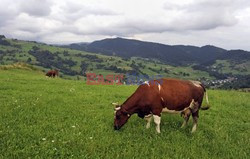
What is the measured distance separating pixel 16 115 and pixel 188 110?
9.00 m

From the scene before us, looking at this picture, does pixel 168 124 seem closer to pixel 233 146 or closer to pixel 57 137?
pixel 233 146

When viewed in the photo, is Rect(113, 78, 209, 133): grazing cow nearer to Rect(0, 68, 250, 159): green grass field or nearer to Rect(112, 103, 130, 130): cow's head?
Rect(112, 103, 130, 130): cow's head

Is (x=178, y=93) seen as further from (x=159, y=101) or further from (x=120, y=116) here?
(x=120, y=116)

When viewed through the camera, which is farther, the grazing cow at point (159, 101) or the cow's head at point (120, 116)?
the cow's head at point (120, 116)

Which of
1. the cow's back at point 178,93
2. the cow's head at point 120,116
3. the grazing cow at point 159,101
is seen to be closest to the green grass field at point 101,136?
the cow's head at point 120,116

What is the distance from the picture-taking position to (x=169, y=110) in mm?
10273

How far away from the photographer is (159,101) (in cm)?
1000

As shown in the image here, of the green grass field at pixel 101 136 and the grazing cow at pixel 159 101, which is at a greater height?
the grazing cow at pixel 159 101

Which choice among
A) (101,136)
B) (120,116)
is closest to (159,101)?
(120,116)

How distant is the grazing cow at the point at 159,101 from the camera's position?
1004 cm

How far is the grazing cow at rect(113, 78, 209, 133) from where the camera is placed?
10.0m

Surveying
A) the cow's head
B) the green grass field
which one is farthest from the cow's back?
the cow's head

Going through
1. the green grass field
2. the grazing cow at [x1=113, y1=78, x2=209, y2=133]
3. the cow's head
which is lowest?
the green grass field

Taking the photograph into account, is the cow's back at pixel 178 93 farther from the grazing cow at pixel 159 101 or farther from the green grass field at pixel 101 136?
the green grass field at pixel 101 136
